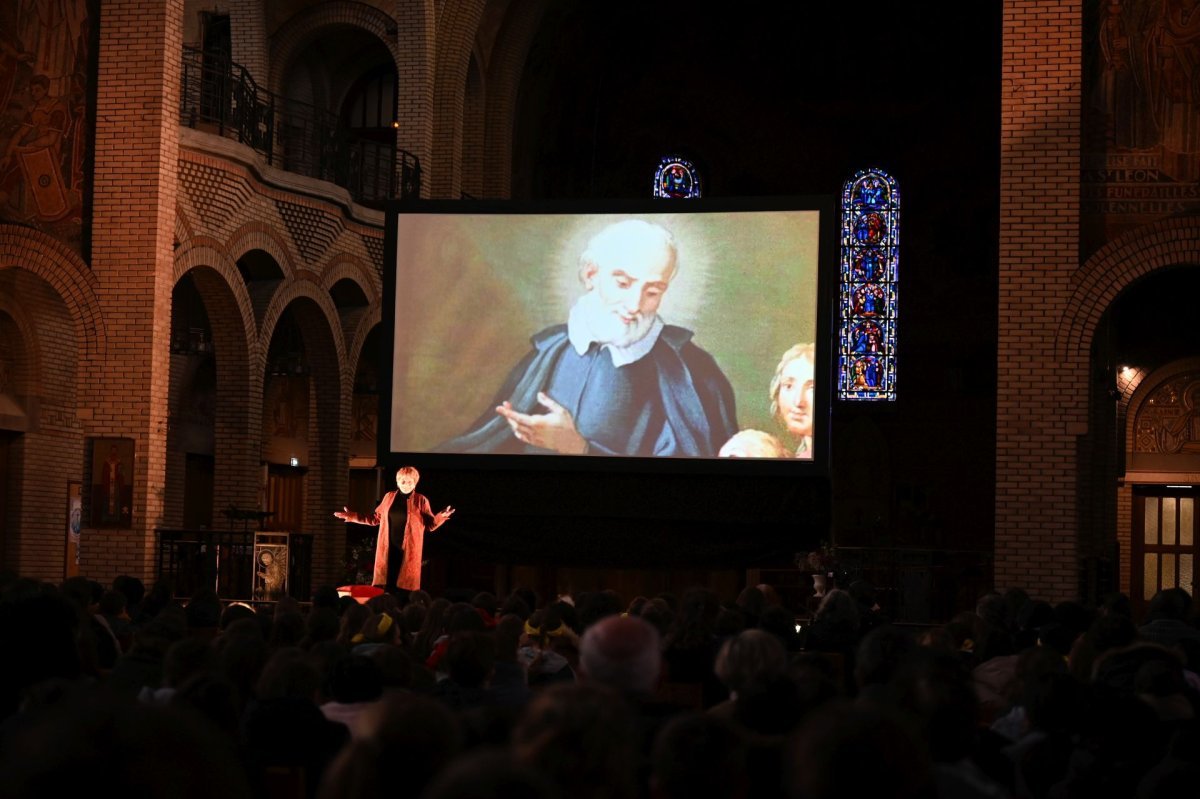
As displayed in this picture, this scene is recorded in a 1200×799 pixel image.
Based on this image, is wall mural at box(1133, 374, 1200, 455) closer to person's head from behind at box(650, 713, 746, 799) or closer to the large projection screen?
the large projection screen

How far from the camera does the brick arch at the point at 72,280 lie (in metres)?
18.8

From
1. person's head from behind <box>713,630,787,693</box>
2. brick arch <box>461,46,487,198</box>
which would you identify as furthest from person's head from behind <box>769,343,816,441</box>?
person's head from behind <box>713,630,787,693</box>

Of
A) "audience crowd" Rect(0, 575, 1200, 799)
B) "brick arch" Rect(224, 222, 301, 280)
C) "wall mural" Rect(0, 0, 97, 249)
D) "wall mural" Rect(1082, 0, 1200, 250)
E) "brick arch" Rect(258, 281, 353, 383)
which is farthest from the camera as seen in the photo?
"brick arch" Rect(258, 281, 353, 383)

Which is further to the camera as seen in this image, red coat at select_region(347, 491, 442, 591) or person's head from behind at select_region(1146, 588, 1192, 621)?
red coat at select_region(347, 491, 442, 591)

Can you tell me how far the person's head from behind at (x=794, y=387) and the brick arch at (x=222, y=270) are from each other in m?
7.23

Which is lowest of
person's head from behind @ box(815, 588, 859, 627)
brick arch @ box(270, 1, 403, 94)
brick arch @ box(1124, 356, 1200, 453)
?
person's head from behind @ box(815, 588, 859, 627)

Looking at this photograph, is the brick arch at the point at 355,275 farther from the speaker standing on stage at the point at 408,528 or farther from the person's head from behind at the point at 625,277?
the person's head from behind at the point at 625,277

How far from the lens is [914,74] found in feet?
107

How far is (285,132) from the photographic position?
86.7 feet

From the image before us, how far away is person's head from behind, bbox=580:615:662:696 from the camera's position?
17.9 feet

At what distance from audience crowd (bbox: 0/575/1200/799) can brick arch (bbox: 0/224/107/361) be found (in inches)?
329

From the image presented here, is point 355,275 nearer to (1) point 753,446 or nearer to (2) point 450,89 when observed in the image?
(2) point 450,89

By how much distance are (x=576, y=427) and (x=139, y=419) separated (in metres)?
4.85

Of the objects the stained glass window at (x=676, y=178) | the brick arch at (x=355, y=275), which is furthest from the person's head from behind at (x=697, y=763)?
the stained glass window at (x=676, y=178)
